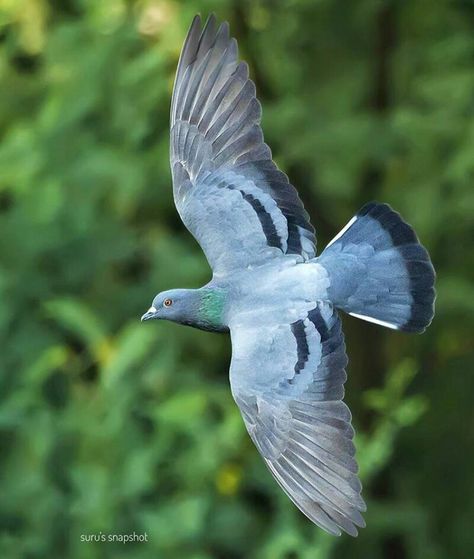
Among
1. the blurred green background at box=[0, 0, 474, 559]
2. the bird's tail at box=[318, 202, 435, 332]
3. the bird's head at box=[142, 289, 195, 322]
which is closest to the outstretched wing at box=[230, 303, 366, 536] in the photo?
the bird's head at box=[142, 289, 195, 322]

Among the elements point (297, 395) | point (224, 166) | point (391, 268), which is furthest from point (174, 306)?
point (391, 268)

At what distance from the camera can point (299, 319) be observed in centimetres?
483

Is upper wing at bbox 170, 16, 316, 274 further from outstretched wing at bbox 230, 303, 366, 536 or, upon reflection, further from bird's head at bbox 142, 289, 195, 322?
outstretched wing at bbox 230, 303, 366, 536

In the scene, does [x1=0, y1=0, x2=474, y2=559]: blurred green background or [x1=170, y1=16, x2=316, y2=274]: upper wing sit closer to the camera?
[x1=170, y1=16, x2=316, y2=274]: upper wing

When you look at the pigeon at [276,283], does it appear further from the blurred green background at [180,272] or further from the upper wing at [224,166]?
the blurred green background at [180,272]

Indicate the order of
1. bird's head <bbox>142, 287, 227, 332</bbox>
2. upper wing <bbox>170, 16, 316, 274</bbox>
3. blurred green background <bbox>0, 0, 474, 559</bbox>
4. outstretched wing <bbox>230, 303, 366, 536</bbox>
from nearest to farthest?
1. outstretched wing <bbox>230, 303, 366, 536</bbox>
2. bird's head <bbox>142, 287, 227, 332</bbox>
3. upper wing <bbox>170, 16, 316, 274</bbox>
4. blurred green background <bbox>0, 0, 474, 559</bbox>

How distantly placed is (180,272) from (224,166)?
2.92 metres

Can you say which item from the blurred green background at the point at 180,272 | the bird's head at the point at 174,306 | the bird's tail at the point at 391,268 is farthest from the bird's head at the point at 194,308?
the blurred green background at the point at 180,272

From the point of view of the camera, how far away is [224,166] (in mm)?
5578

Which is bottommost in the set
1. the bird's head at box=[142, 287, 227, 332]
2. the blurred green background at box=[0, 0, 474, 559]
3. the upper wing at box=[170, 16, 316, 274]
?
the blurred green background at box=[0, 0, 474, 559]

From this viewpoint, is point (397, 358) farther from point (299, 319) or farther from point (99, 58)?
point (299, 319)

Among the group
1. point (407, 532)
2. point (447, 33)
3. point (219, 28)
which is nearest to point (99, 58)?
point (447, 33)

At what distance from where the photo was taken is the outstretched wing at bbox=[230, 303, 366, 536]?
15.6 feet

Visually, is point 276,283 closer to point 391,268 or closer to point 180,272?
point 391,268
